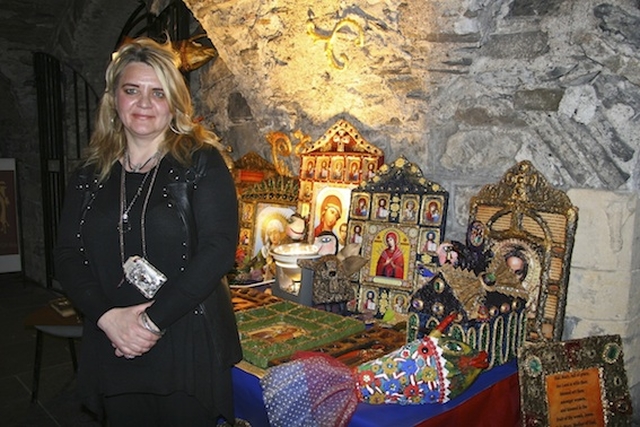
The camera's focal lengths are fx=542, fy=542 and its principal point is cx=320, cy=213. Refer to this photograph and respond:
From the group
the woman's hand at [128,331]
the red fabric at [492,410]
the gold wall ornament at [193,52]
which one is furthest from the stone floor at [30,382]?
the red fabric at [492,410]

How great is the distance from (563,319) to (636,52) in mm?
900

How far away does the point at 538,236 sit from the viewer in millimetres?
1900

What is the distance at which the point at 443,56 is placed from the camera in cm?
209

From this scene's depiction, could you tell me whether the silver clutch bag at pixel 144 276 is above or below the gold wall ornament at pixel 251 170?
below

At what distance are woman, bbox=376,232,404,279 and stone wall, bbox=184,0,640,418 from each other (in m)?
0.25

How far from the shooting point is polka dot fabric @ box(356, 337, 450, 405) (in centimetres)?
148

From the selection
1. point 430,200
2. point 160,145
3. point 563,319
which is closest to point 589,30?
point 430,200

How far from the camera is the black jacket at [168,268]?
1493mm

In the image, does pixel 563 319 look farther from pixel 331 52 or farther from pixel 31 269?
pixel 31 269

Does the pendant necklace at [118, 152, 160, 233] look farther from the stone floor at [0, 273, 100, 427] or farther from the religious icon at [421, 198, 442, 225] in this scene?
the stone floor at [0, 273, 100, 427]

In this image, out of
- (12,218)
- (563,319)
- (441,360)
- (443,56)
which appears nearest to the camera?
(441,360)

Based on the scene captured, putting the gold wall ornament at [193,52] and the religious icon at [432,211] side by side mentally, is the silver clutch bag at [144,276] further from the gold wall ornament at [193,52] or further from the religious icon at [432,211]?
the gold wall ornament at [193,52]

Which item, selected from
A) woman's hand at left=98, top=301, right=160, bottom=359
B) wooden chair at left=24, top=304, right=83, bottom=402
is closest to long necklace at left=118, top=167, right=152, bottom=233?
woman's hand at left=98, top=301, right=160, bottom=359

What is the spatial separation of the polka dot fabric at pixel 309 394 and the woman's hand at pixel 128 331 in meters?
0.35
